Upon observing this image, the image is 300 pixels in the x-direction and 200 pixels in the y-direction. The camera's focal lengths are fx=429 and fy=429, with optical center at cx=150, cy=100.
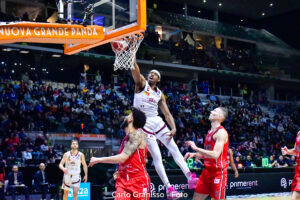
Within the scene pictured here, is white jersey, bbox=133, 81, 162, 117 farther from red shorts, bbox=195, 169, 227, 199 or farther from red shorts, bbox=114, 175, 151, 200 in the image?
red shorts, bbox=114, 175, 151, 200

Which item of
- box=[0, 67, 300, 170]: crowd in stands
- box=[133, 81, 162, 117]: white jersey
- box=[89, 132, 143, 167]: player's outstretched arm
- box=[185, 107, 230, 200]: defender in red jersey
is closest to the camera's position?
box=[89, 132, 143, 167]: player's outstretched arm

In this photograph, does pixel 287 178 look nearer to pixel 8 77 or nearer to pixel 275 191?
pixel 275 191

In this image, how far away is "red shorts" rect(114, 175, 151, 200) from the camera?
5.43m

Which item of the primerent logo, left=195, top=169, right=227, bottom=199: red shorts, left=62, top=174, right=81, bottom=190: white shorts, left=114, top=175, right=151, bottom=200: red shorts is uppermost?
left=114, top=175, right=151, bottom=200: red shorts

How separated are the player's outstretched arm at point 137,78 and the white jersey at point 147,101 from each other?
8 centimetres

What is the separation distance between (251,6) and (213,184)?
29282 mm

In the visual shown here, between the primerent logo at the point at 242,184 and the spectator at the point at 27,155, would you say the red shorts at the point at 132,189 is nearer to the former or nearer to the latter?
the primerent logo at the point at 242,184

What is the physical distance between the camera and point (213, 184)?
22.7 ft

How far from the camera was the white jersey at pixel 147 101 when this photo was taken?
7.68 metres

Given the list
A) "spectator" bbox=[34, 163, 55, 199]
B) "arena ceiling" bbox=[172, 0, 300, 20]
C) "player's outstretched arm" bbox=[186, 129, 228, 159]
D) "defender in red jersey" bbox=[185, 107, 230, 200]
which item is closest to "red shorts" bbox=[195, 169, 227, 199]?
"defender in red jersey" bbox=[185, 107, 230, 200]

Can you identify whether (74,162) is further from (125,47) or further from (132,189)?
(132,189)

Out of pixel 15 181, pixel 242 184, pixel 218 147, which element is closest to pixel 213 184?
pixel 218 147

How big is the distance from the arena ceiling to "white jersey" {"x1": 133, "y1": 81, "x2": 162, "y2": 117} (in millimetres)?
25736

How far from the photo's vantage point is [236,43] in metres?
36.1
